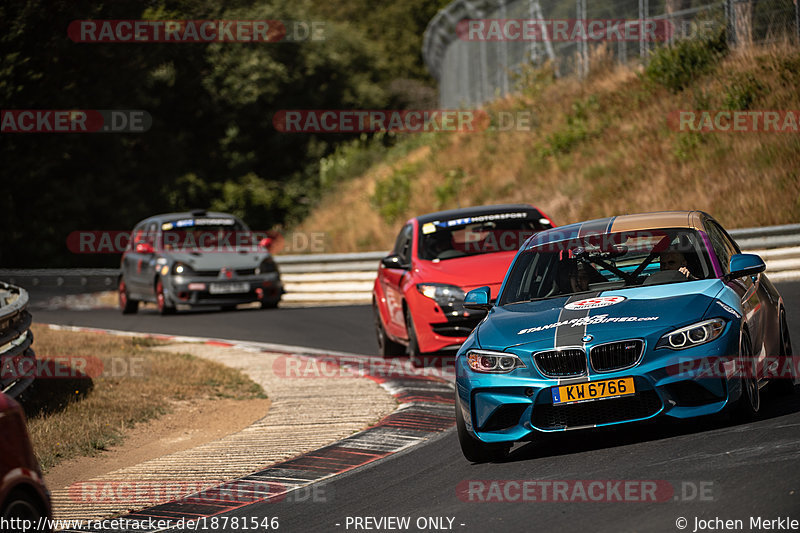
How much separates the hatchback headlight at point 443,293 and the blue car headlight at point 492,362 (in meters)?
4.48

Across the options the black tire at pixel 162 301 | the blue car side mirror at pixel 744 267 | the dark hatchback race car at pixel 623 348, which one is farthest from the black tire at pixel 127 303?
the blue car side mirror at pixel 744 267

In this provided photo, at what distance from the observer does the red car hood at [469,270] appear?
11.9 metres

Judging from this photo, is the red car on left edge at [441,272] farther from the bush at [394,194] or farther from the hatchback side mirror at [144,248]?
the bush at [394,194]

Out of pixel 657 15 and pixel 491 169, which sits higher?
pixel 657 15

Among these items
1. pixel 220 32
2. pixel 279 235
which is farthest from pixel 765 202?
pixel 220 32

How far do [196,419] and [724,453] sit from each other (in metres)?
6.04

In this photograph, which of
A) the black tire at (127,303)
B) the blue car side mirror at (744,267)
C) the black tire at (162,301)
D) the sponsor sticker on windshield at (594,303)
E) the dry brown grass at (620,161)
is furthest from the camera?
the black tire at (127,303)

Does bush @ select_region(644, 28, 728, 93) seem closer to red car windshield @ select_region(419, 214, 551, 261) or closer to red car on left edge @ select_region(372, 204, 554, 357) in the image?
red car on left edge @ select_region(372, 204, 554, 357)

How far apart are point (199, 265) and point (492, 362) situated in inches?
545

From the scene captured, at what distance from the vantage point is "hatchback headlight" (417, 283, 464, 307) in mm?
11906

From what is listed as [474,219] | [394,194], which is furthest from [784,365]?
[394,194]

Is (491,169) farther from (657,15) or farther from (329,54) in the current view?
(329,54)

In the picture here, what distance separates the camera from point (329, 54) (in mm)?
47406

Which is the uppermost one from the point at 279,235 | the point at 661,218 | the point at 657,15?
the point at 657,15
